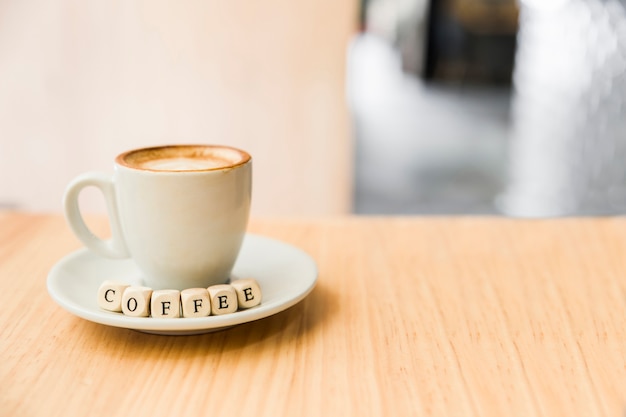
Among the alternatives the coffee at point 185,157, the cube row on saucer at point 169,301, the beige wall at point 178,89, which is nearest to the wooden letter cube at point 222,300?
the cube row on saucer at point 169,301

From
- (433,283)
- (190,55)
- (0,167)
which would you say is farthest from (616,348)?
(0,167)

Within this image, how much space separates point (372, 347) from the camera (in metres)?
0.48

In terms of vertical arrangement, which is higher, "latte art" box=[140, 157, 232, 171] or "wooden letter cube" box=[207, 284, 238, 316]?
"latte art" box=[140, 157, 232, 171]

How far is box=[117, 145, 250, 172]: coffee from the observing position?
0.55 metres

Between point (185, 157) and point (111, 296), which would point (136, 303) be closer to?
point (111, 296)

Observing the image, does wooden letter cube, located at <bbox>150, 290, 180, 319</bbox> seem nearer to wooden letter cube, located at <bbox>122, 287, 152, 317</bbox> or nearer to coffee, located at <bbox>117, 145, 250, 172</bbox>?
wooden letter cube, located at <bbox>122, 287, 152, 317</bbox>

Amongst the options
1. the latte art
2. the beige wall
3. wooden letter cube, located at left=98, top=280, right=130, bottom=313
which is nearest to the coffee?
the latte art

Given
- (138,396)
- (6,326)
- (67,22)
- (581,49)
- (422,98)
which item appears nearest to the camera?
(138,396)

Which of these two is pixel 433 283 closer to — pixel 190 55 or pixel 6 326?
pixel 6 326

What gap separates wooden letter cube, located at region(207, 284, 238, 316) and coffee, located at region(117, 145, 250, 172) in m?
0.11

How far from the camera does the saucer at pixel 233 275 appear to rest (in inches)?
17.9

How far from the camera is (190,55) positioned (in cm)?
159

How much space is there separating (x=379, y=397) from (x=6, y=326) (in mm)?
313

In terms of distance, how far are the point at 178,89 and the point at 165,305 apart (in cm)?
123
